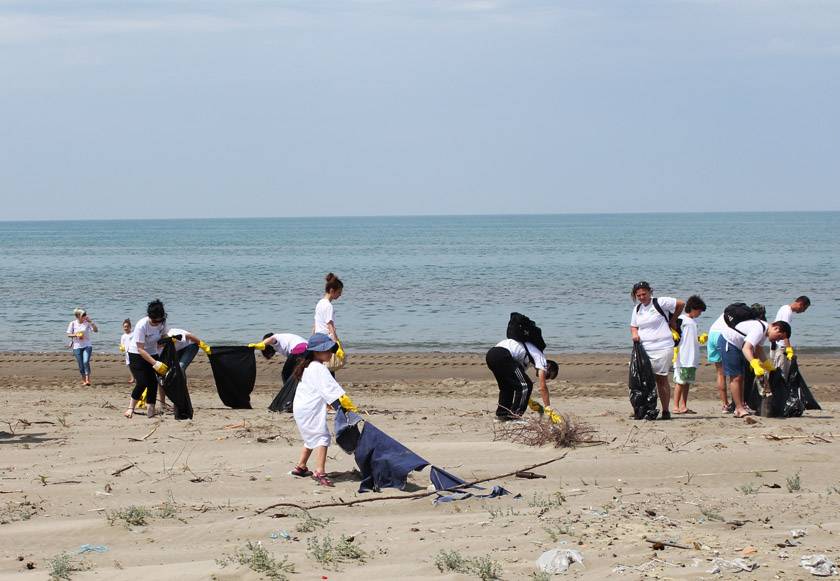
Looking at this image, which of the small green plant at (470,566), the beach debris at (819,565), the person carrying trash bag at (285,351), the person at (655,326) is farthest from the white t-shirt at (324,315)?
the beach debris at (819,565)

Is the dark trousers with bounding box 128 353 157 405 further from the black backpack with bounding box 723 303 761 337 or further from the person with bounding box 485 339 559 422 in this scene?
the black backpack with bounding box 723 303 761 337

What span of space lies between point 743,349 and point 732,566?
5923 millimetres

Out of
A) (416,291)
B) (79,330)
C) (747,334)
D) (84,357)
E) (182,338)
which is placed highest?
(747,334)

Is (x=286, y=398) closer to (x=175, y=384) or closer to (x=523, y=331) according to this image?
(x=175, y=384)

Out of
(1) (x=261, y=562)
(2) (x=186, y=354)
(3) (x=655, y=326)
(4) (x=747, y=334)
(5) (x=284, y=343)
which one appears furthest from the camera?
(2) (x=186, y=354)

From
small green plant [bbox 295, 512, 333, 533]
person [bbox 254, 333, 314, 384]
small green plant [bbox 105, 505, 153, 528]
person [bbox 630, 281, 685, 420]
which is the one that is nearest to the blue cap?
small green plant [bbox 295, 512, 333, 533]

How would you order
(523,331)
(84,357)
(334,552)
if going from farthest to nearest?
(84,357)
(523,331)
(334,552)

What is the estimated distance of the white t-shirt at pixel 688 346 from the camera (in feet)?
40.9

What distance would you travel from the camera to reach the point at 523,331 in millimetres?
11055

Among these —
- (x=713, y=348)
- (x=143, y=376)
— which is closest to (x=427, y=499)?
(x=143, y=376)

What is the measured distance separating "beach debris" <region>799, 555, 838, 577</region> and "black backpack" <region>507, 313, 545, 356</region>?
208 inches

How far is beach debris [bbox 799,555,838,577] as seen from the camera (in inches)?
226

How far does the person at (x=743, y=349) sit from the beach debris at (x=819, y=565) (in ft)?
18.1

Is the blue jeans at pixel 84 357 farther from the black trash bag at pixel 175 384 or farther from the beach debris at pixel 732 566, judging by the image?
the beach debris at pixel 732 566
